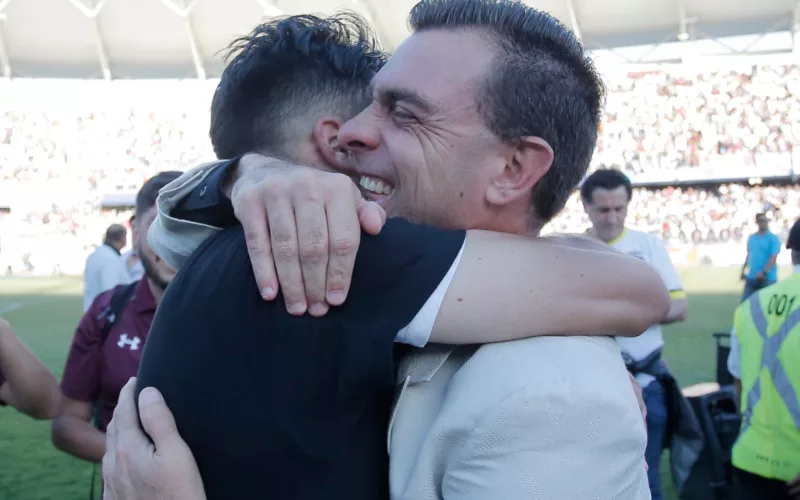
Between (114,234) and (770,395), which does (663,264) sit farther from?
(114,234)

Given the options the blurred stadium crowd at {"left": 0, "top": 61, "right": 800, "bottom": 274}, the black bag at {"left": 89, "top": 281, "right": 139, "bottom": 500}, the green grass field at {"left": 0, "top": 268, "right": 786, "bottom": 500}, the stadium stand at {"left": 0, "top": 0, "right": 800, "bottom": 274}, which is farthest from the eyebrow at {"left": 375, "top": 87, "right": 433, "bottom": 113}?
the stadium stand at {"left": 0, "top": 0, "right": 800, "bottom": 274}

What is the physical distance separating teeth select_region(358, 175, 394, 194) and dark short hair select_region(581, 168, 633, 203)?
3.96 m

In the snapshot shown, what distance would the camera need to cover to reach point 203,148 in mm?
30812

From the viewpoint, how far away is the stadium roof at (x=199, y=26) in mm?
27625

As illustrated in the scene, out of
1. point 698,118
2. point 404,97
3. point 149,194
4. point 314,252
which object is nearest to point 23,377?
point 149,194

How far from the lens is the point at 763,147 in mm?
26875

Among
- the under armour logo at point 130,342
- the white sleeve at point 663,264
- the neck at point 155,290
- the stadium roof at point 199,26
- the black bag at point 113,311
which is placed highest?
the stadium roof at point 199,26

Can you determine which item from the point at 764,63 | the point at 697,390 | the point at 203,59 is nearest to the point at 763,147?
the point at 764,63

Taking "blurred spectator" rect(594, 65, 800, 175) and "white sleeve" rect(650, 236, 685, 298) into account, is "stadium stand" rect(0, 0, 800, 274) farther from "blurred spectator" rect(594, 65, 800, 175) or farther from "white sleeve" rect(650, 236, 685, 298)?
"white sleeve" rect(650, 236, 685, 298)

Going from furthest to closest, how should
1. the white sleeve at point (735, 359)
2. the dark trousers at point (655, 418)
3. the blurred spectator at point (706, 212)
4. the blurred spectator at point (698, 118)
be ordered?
the blurred spectator at point (698, 118)
the blurred spectator at point (706, 212)
the dark trousers at point (655, 418)
the white sleeve at point (735, 359)

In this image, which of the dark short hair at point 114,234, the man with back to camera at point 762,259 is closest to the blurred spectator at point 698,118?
the man with back to camera at point 762,259

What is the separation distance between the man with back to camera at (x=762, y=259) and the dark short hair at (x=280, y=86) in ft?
37.8

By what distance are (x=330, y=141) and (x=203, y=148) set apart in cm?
3036

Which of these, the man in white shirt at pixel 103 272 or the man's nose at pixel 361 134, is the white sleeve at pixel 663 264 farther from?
the man in white shirt at pixel 103 272
